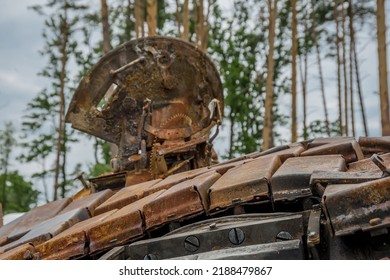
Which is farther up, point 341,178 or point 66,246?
point 341,178

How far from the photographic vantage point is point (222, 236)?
2.61 meters

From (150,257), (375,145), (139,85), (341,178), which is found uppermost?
(139,85)

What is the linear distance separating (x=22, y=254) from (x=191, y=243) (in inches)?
40.5

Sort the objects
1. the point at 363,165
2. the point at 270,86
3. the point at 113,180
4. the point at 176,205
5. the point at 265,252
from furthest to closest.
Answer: the point at 270,86 → the point at 113,180 → the point at 363,165 → the point at 176,205 → the point at 265,252

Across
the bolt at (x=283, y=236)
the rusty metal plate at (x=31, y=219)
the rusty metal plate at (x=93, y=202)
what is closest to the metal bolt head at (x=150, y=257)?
the bolt at (x=283, y=236)

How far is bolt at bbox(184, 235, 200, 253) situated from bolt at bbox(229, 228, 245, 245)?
0.55ft

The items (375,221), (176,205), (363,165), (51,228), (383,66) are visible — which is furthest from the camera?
(383,66)

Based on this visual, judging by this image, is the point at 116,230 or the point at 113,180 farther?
the point at 113,180

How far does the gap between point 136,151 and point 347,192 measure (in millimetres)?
4285

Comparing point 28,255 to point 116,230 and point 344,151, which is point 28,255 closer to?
point 116,230

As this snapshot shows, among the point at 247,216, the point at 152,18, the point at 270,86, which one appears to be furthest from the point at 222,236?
the point at 270,86

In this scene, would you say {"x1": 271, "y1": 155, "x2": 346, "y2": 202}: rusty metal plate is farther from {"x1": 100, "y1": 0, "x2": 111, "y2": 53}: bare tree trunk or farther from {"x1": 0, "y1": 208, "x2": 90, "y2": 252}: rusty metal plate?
{"x1": 100, "y1": 0, "x2": 111, "y2": 53}: bare tree trunk

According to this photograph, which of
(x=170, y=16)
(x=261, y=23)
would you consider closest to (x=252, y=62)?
(x=261, y=23)

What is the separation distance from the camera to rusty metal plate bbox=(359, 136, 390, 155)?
3.91 m
